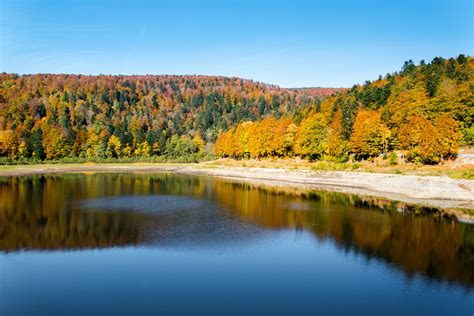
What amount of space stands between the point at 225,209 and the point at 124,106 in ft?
506

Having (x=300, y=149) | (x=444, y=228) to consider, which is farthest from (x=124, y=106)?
(x=444, y=228)

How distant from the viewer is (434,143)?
54219 millimetres

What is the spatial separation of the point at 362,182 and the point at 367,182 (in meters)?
0.83

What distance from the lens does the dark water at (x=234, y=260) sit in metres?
16.9

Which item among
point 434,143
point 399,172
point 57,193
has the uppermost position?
point 434,143

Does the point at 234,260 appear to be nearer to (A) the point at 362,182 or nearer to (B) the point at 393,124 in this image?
(A) the point at 362,182

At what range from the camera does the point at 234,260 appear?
2266cm

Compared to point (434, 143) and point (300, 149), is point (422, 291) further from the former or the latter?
point (300, 149)

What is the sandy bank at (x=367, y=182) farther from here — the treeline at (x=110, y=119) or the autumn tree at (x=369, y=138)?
the treeline at (x=110, y=119)

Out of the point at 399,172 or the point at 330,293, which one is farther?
the point at 399,172

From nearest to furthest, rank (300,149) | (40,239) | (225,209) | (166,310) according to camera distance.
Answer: (166,310), (40,239), (225,209), (300,149)

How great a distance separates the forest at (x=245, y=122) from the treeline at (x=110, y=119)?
416 mm

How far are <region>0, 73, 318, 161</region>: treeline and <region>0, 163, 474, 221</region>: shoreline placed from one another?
2372 centimetres

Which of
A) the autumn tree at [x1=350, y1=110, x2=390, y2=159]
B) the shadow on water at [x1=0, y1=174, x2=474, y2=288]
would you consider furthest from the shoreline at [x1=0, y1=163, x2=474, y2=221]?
the autumn tree at [x1=350, y1=110, x2=390, y2=159]
